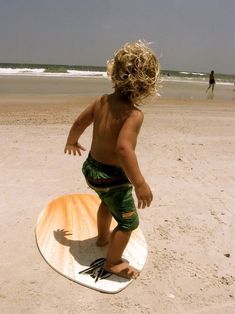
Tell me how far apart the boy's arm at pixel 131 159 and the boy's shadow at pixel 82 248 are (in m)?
0.71

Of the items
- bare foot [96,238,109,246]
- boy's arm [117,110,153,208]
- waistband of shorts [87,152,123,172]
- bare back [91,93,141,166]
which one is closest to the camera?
boy's arm [117,110,153,208]

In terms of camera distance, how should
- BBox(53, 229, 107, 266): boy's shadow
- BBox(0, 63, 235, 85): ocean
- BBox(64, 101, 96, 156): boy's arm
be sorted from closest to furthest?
1. BBox(64, 101, 96, 156): boy's arm
2. BBox(53, 229, 107, 266): boy's shadow
3. BBox(0, 63, 235, 85): ocean

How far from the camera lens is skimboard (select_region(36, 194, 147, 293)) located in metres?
2.44

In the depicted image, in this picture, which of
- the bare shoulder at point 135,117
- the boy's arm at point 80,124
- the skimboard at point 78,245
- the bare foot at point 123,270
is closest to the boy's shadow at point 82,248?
the skimboard at point 78,245

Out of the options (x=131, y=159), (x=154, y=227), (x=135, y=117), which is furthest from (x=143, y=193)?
(x=154, y=227)

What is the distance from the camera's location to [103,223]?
2.79 meters

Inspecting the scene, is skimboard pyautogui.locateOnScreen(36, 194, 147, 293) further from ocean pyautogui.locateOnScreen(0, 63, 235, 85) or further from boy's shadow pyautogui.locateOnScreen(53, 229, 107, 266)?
ocean pyautogui.locateOnScreen(0, 63, 235, 85)

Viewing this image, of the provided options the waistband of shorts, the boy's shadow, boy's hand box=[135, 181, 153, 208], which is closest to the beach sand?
the boy's shadow

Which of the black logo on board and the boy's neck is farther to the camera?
the black logo on board

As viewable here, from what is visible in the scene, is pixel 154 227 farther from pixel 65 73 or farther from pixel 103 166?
pixel 65 73

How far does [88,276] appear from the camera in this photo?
2.45 metres

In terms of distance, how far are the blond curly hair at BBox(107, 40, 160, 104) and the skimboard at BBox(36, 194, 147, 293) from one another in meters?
1.07

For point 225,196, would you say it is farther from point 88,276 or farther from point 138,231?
point 88,276

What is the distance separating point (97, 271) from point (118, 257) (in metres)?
0.16
